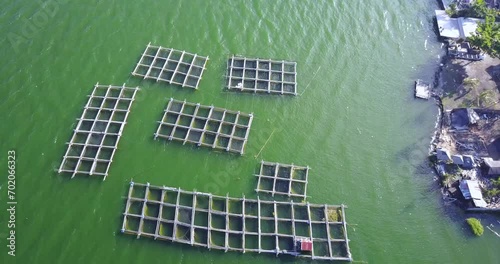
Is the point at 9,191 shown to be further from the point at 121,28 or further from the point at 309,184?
the point at 309,184

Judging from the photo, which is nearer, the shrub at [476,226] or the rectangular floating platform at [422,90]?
the shrub at [476,226]

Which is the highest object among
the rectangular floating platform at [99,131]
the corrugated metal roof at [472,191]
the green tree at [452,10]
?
the green tree at [452,10]

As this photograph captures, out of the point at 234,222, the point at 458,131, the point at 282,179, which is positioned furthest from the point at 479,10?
the point at 234,222

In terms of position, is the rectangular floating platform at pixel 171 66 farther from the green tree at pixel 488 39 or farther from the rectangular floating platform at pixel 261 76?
the green tree at pixel 488 39

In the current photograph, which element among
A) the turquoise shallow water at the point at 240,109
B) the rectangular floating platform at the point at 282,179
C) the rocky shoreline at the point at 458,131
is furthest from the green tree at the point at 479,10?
the rectangular floating platform at the point at 282,179

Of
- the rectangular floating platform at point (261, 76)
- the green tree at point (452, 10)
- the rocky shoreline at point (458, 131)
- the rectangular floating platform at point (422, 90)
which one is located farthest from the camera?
the green tree at point (452, 10)

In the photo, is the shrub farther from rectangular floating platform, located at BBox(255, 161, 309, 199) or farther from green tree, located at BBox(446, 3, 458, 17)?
green tree, located at BBox(446, 3, 458, 17)

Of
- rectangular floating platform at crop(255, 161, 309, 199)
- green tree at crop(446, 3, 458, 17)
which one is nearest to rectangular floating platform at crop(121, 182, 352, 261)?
rectangular floating platform at crop(255, 161, 309, 199)

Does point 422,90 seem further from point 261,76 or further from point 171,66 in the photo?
point 171,66
